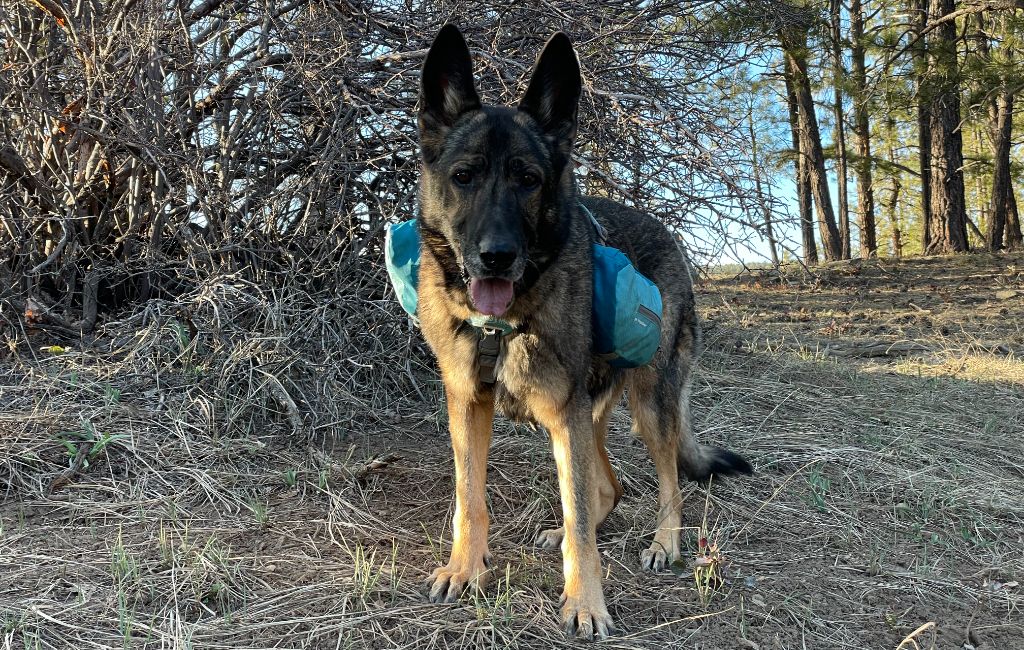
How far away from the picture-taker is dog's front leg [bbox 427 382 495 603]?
3.18m

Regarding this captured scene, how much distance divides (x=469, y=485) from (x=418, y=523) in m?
0.63

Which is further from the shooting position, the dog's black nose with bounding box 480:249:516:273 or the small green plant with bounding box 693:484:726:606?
the small green plant with bounding box 693:484:726:606

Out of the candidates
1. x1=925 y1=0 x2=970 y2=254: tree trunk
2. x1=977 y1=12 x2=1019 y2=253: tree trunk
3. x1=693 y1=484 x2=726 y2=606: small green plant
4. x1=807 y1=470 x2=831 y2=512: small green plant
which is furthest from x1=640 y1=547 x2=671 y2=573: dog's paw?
x1=977 y1=12 x2=1019 y2=253: tree trunk

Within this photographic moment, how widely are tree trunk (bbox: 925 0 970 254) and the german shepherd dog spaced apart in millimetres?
11786

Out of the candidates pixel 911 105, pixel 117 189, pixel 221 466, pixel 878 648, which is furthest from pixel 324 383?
pixel 911 105

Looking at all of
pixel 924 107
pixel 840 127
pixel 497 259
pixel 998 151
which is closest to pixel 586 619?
pixel 497 259

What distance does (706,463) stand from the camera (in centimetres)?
418

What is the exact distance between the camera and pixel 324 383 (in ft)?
15.0

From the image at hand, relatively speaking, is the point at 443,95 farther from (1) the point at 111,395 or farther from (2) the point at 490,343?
(1) the point at 111,395

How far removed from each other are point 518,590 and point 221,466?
1.86m

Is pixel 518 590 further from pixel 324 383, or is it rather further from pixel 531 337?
pixel 324 383

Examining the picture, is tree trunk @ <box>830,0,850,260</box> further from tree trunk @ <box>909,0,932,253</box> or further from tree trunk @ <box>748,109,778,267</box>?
tree trunk @ <box>748,109,778,267</box>

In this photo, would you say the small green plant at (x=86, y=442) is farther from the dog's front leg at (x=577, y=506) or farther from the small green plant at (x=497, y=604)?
the dog's front leg at (x=577, y=506)

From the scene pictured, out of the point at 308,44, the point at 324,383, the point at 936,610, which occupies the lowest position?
the point at 936,610
